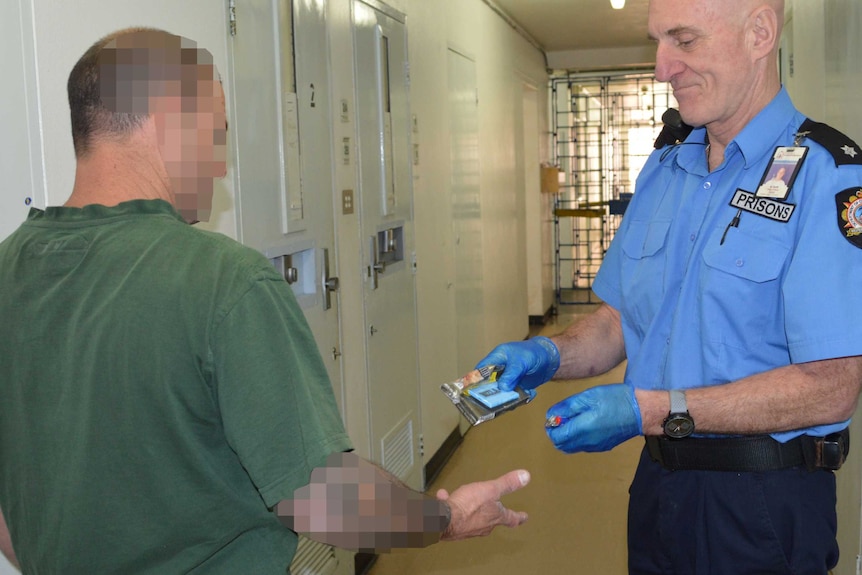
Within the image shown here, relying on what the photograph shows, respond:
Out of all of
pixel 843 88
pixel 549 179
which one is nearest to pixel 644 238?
pixel 843 88

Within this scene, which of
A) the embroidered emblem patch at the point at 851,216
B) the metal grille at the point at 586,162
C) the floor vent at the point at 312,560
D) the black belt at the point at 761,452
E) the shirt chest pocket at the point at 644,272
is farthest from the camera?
the metal grille at the point at 586,162

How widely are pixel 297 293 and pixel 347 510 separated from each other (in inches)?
69.9

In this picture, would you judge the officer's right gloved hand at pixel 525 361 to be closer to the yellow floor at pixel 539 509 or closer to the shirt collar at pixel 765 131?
the shirt collar at pixel 765 131

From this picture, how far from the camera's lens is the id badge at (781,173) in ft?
4.75

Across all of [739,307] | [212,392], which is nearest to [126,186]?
[212,392]

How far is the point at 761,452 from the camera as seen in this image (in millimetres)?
1482

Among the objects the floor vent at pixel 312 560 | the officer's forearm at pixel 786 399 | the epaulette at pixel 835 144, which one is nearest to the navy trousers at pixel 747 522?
the officer's forearm at pixel 786 399

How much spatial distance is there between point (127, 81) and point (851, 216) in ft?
3.82

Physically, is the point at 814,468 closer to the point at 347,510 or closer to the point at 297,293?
the point at 347,510

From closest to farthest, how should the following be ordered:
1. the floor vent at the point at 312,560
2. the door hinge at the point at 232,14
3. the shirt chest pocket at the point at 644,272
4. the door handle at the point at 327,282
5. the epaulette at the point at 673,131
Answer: the shirt chest pocket at the point at 644,272
the epaulette at the point at 673,131
the door hinge at the point at 232,14
the floor vent at the point at 312,560
the door handle at the point at 327,282

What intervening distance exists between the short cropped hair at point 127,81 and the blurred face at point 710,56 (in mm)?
968

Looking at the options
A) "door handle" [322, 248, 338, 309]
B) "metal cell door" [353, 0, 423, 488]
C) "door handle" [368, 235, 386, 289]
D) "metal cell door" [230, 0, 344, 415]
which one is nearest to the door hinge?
"metal cell door" [230, 0, 344, 415]

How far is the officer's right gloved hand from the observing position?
1713 mm

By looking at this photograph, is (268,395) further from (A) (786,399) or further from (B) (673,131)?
(B) (673,131)
